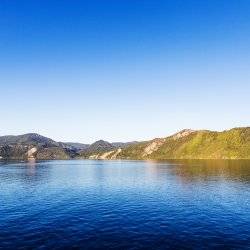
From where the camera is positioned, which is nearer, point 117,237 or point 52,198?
point 117,237

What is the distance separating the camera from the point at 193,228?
63.0 meters

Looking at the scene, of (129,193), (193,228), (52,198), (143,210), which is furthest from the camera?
(129,193)

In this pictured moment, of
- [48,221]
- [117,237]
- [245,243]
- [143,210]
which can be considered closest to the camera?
[245,243]

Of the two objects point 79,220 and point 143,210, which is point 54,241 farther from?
point 143,210

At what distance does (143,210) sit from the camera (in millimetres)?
81500

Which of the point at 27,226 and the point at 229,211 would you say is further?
the point at 229,211

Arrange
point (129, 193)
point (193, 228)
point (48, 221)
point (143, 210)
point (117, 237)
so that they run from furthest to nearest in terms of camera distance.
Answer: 1. point (129, 193)
2. point (143, 210)
3. point (48, 221)
4. point (193, 228)
5. point (117, 237)

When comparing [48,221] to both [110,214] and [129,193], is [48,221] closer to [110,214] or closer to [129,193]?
[110,214]

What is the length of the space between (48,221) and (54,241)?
51.5ft

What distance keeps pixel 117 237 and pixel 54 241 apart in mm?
10919

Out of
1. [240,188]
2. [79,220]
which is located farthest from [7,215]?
[240,188]

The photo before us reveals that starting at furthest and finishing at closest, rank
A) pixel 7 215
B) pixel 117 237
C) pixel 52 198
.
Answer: pixel 52 198 < pixel 7 215 < pixel 117 237

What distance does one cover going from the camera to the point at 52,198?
100812 mm

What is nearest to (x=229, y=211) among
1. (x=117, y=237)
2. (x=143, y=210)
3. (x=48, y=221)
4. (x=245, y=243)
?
(x=143, y=210)
